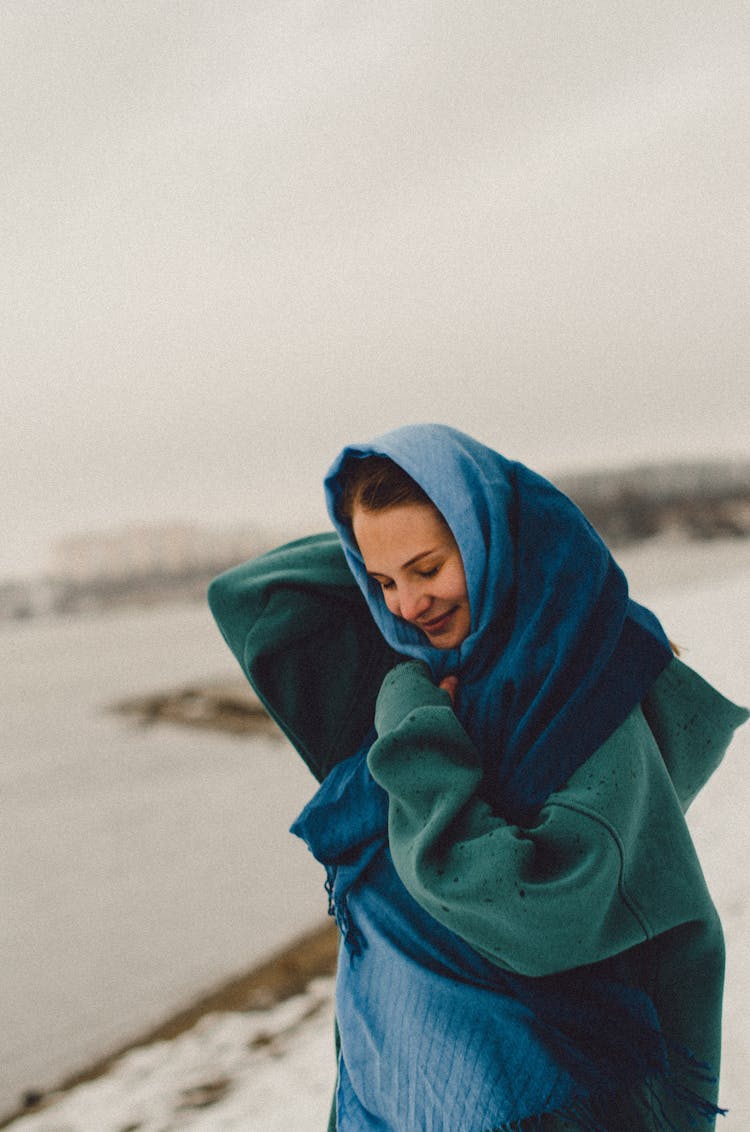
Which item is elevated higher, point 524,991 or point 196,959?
point 524,991

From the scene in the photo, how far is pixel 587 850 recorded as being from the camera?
905 mm

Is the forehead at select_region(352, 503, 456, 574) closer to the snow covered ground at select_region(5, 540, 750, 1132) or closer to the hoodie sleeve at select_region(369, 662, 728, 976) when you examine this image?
the hoodie sleeve at select_region(369, 662, 728, 976)

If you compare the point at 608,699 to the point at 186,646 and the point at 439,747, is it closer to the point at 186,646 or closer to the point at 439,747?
the point at 439,747

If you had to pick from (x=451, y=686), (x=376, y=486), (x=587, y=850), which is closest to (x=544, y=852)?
(x=587, y=850)

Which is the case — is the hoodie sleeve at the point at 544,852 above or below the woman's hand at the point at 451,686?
below

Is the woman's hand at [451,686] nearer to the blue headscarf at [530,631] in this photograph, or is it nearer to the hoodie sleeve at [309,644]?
the blue headscarf at [530,631]

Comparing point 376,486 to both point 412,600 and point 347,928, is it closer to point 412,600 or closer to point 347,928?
point 412,600

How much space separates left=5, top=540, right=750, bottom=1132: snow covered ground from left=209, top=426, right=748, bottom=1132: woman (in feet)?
5.99

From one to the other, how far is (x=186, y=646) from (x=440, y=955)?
3085 centimetres

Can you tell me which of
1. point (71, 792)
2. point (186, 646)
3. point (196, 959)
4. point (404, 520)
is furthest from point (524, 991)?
point (186, 646)

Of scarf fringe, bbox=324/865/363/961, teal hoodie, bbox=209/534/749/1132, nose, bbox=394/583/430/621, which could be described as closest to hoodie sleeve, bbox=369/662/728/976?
teal hoodie, bbox=209/534/749/1132

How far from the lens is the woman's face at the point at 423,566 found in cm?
108

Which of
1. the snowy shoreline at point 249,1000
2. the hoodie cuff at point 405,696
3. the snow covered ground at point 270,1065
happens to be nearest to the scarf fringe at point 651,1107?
the hoodie cuff at point 405,696

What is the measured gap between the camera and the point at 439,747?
3.18 feet
